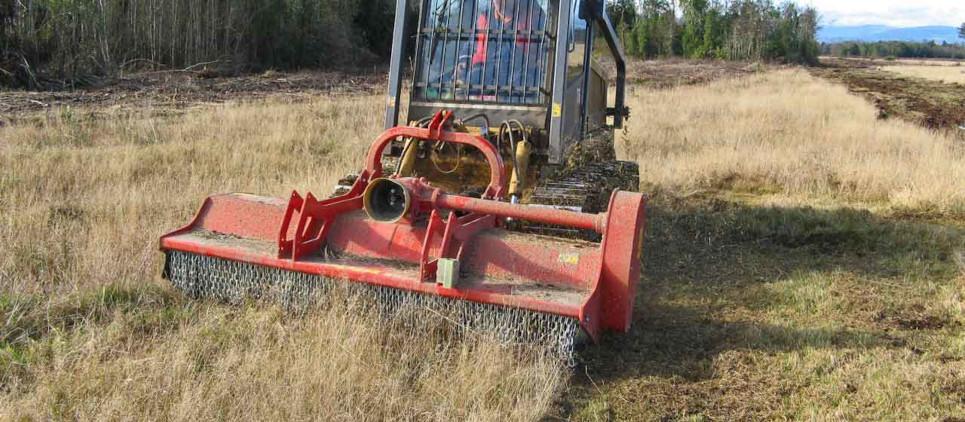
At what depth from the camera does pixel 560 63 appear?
17.9 feet

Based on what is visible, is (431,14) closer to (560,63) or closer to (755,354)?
(560,63)

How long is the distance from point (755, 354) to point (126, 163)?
6310mm

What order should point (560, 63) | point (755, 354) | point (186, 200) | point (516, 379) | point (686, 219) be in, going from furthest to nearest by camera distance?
point (686, 219) → point (186, 200) → point (560, 63) → point (755, 354) → point (516, 379)

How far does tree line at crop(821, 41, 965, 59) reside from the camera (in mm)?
110875

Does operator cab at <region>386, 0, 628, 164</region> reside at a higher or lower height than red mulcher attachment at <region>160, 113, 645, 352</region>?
higher

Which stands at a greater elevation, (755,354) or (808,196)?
(808,196)

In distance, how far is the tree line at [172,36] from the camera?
50.0 feet

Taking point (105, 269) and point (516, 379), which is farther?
point (105, 269)

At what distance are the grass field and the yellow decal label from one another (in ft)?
1.66

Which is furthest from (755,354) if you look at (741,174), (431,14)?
(741,174)

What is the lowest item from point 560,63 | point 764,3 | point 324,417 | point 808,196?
point 324,417

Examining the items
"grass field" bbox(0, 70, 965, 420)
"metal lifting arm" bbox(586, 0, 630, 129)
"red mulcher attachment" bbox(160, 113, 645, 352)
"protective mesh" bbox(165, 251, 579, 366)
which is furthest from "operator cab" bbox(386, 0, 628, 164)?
"protective mesh" bbox(165, 251, 579, 366)

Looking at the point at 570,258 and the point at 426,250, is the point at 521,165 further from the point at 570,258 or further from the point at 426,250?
the point at 426,250

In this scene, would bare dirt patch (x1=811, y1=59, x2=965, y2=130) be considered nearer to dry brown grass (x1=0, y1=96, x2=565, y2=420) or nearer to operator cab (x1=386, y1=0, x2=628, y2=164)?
operator cab (x1=386, y1=0, x2=628, y2=164)
